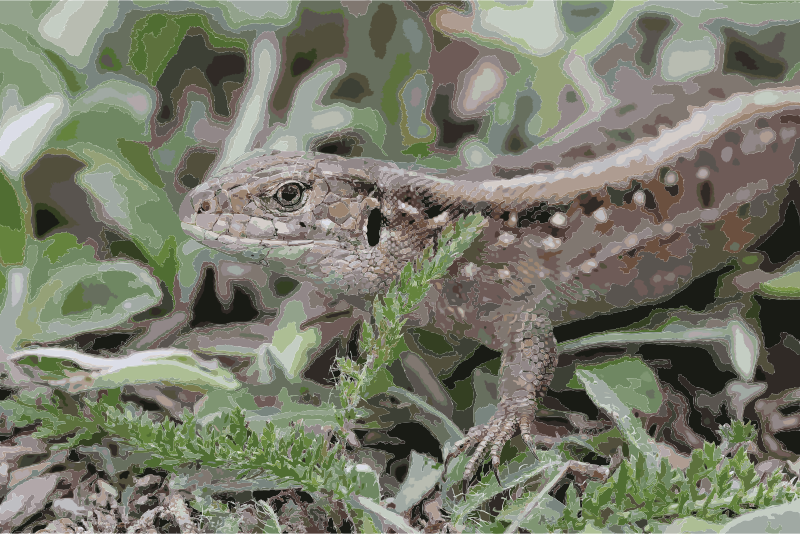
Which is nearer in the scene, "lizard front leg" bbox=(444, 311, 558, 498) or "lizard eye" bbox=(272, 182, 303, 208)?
"lizard front leg" bbox=(444, 311, 558, 498)

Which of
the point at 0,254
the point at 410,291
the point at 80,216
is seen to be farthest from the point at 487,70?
the point at 0,254

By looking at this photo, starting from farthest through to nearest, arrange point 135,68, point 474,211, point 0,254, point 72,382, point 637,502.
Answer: point 135,68, point 0,254, point 474,211, point 72,382, point 637,502

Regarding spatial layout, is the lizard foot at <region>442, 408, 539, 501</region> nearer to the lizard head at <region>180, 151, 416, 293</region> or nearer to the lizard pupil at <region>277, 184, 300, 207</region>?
the lizard head at <region>180, 151, 416, 293</region>

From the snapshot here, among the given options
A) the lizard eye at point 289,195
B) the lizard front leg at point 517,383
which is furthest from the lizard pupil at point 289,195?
the lizard front leg at point 517,383

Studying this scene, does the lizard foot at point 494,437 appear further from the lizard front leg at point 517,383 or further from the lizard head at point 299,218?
the lizard head at point 299,218

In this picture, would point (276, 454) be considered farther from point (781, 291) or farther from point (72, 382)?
point (781, 291)

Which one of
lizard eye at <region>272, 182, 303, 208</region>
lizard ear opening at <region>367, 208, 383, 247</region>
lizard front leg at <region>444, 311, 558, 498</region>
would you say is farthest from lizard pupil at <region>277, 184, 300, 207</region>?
lizard front leg at <region>444, 311, 558, 498</region>

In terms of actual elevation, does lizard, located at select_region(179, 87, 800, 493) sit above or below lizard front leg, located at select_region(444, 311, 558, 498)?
above

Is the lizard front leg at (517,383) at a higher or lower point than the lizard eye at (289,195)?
lower
